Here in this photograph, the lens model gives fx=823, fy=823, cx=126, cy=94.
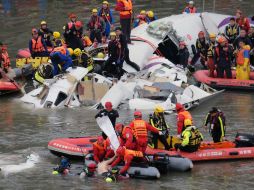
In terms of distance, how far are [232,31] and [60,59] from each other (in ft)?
21.5

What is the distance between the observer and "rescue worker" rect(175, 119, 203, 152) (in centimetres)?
1762

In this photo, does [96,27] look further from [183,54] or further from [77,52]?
[183,54]

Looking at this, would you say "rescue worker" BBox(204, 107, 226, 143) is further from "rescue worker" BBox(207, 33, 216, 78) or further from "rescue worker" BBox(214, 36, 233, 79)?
"rescue worker" BBox(207, 33, 216, 78)

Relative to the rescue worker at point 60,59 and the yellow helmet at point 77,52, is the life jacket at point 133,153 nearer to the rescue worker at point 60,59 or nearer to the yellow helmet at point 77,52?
the rescue worker at point 60,59

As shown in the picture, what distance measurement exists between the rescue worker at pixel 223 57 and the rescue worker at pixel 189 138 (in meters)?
7.65

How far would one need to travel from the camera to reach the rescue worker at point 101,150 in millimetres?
17453

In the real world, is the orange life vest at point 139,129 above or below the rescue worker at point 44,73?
above

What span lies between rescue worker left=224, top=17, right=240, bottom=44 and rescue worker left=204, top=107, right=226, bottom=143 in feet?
31.6

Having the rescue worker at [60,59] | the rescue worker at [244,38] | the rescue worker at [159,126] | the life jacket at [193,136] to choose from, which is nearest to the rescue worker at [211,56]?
the rescue worker at [244,38]

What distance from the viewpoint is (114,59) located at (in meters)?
24.9

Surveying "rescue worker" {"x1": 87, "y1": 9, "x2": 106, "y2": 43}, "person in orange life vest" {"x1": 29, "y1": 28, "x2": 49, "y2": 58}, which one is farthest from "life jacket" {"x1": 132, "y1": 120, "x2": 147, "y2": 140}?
"rescue worker" {"x1": 87, "y1": 9, "x2": 106, "y2": 43}

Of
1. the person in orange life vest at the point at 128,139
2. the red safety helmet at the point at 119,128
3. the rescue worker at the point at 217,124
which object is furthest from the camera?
the rescue worker at the point at 217,124

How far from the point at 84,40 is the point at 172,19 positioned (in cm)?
322

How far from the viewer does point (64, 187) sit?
16766 mm
